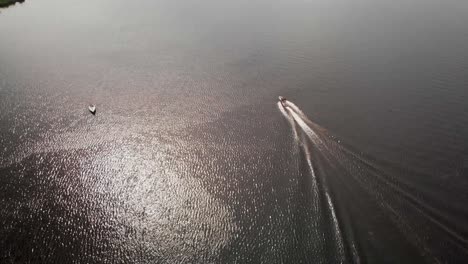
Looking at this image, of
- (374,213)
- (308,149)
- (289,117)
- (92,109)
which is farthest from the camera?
(92,109)

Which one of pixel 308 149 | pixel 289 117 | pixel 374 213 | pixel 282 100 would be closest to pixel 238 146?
pixel 308 149

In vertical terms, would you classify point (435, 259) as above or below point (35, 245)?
below

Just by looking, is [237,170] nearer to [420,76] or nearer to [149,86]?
[149,86]

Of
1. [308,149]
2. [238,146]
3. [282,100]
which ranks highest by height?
[282,100]

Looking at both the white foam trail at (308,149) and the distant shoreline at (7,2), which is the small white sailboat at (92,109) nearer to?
the white foam trail at (308,149)

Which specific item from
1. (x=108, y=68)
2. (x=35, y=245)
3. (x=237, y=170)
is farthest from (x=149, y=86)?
(x=35, y=245)

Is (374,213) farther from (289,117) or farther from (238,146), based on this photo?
(289,117)

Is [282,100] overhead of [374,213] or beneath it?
overhead
